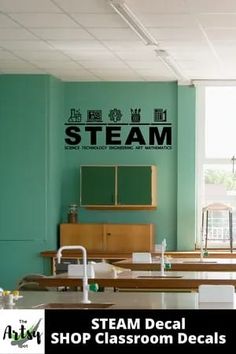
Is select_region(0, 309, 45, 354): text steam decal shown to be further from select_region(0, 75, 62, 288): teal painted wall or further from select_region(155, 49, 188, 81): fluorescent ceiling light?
select_region(0, 75, 62, 288): teal painted wall

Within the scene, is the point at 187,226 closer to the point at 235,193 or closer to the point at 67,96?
the point at 235,193

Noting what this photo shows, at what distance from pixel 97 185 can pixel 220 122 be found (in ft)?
7.12

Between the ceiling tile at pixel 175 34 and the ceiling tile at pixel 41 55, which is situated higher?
the ceiling tile at pixel 41 55

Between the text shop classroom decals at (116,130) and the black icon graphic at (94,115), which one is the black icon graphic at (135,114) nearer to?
the text shop classroom decals at (116,130)

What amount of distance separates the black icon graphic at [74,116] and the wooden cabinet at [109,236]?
A: 1.69m

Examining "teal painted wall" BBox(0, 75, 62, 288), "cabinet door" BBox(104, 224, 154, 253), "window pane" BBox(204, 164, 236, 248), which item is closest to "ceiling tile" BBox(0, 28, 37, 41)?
"teal painted wall" BBox(0, 75, 62, 288)

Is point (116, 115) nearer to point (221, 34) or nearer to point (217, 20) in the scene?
point (221, 34)

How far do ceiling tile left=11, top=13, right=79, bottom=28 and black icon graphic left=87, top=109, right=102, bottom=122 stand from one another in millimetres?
4638

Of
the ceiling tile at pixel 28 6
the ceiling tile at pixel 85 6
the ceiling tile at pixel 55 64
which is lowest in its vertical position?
the ceiling tile at pixel 28 6

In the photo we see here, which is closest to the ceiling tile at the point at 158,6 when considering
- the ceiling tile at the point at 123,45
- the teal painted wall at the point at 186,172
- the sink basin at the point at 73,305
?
the ceiling tile at the point at 123,45

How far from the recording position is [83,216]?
1488cm

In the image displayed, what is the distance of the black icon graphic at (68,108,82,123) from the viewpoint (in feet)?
48.7

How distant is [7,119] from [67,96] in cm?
123

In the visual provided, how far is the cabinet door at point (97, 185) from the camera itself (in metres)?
14.4
